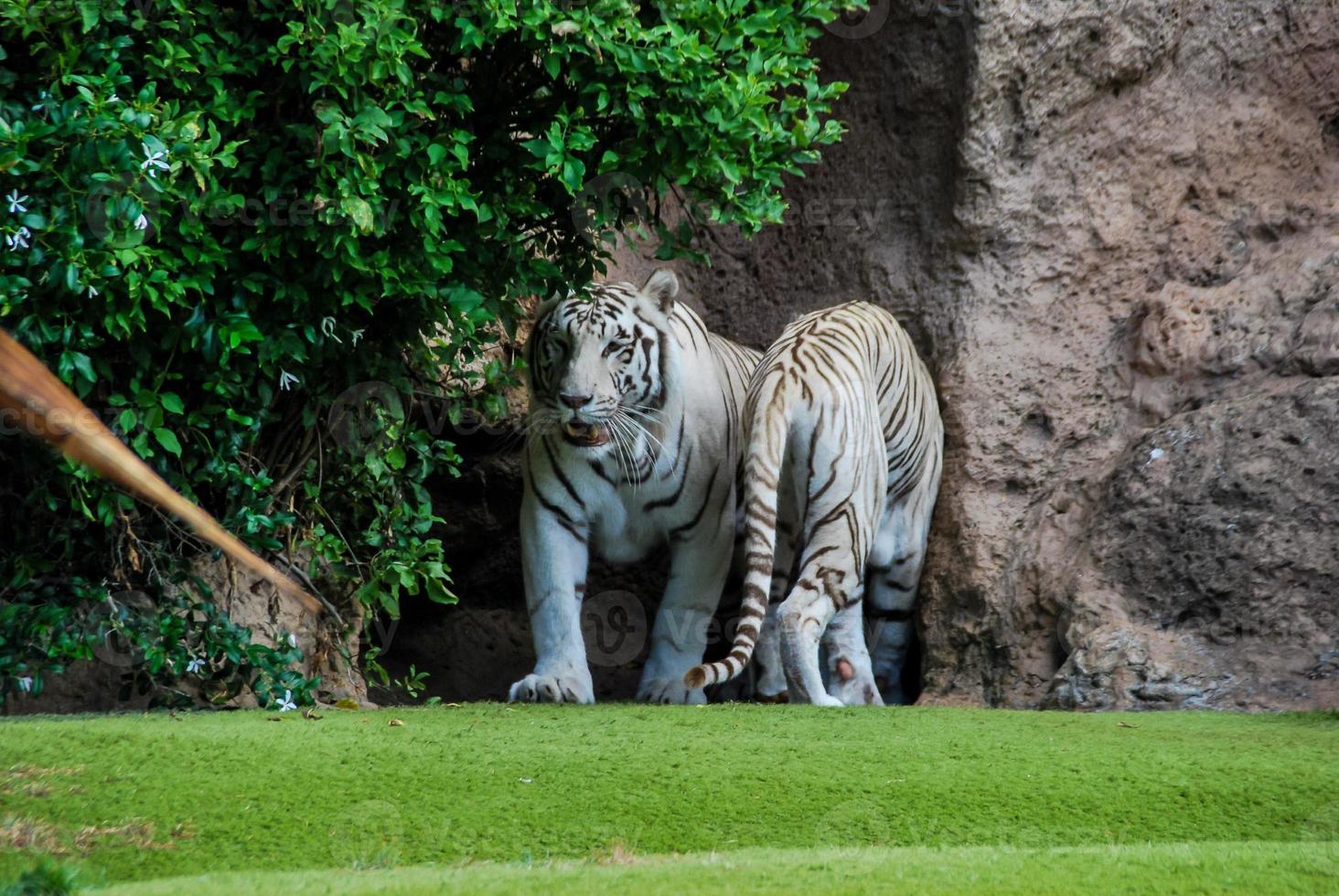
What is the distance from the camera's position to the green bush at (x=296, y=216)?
4078 mm

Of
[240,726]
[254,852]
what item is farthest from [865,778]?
[240,726]

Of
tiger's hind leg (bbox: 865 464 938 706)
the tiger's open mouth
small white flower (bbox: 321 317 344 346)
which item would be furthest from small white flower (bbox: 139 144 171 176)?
tiger's hind leg (bbox: 865 464 938 706)

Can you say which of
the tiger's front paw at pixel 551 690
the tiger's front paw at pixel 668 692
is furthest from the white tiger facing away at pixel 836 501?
the tiger's front paw at pixel 551 690

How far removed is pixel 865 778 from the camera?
11.4 ft

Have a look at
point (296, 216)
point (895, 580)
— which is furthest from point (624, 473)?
point (296, 216)

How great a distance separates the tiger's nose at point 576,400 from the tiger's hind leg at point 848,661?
1357 millimetres

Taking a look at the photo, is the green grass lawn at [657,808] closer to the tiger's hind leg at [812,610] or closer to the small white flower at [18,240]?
the tiger's hind leg at [812,610]

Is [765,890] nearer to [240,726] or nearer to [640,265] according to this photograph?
[240,726]

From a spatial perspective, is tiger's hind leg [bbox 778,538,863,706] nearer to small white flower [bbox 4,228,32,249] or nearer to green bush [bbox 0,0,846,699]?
green bush [bbox 0,0,846,699]

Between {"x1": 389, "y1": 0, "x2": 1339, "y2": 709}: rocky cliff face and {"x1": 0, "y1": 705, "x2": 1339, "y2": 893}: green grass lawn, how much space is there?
64.2 inches

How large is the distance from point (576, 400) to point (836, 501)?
3.50 feet

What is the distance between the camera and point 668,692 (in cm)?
561

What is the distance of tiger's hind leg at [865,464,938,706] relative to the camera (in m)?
Result: 6.32

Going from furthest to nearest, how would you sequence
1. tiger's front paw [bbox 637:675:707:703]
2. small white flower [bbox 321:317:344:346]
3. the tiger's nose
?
tiger's front paw [bbox 637:675:707:703]
the tiger's nose
small white flower [bbox 321:317:344:346]
